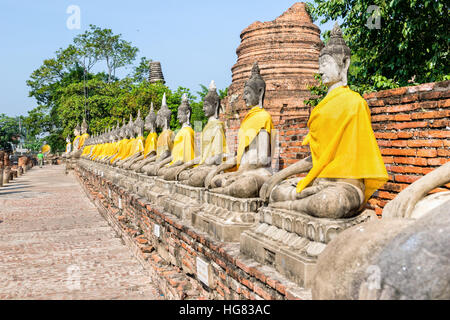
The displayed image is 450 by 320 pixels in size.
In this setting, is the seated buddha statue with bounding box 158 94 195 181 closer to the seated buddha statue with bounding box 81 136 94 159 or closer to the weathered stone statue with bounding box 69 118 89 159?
the seated buddha statue with bounding box 81 136 94 159

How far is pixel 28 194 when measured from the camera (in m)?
15.9

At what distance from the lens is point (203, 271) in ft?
14.1

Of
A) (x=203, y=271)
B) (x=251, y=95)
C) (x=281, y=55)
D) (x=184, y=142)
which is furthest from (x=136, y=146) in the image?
(x=281, y=55)

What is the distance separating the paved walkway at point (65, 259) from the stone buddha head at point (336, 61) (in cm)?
354

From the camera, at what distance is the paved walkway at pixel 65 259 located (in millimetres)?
5320

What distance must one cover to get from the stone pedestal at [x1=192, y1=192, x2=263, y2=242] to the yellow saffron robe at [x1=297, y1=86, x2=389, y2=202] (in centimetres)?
109

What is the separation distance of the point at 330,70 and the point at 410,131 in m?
1.73

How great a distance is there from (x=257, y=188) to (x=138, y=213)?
3908 millimetres

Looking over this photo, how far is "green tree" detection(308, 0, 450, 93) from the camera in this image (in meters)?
7.01

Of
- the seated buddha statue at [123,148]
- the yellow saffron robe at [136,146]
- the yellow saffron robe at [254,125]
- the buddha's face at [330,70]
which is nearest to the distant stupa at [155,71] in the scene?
the seated buddha statue at [123,148]

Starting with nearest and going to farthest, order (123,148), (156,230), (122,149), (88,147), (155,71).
A: (156,230) < (123,148) < (122,149) < (88,147) < (155,71)

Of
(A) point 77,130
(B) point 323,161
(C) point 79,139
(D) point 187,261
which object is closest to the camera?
(B) point 323,161

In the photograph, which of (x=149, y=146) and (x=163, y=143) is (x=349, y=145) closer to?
(x=163, y=143)

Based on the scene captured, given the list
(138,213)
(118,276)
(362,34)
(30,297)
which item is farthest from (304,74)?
(30,297)
